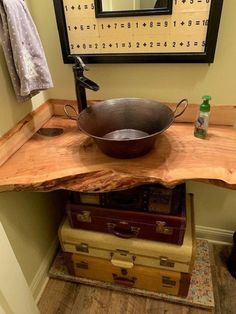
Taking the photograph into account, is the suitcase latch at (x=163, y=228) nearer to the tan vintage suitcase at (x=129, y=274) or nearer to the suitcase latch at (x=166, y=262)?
the suitcase latch at (x=166, y=262)

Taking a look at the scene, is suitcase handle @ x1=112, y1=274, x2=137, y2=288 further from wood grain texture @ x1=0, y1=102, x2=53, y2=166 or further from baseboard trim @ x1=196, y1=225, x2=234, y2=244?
wood grain texture @ x1=0, y1=102, x2=53, y2=166

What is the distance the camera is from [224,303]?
1207 mm

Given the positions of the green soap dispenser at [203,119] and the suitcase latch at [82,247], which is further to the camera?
the suitcase latch at [82,247]

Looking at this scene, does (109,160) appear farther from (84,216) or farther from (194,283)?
(194,283)

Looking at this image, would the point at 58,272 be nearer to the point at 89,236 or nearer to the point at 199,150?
the point at 89,236

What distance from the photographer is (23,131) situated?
105cm

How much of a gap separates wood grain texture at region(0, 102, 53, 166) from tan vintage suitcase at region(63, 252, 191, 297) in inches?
23.3

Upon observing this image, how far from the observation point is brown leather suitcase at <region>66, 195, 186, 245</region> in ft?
3.27

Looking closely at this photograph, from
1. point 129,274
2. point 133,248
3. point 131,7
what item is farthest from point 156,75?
point 129,274

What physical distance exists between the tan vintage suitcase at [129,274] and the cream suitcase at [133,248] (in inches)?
1.5

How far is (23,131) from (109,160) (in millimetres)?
425

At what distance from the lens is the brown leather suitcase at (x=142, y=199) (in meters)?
0.95

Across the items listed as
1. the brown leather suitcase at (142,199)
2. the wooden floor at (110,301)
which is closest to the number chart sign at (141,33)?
the brown leather suitcase at (142,199)

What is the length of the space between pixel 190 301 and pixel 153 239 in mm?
407
